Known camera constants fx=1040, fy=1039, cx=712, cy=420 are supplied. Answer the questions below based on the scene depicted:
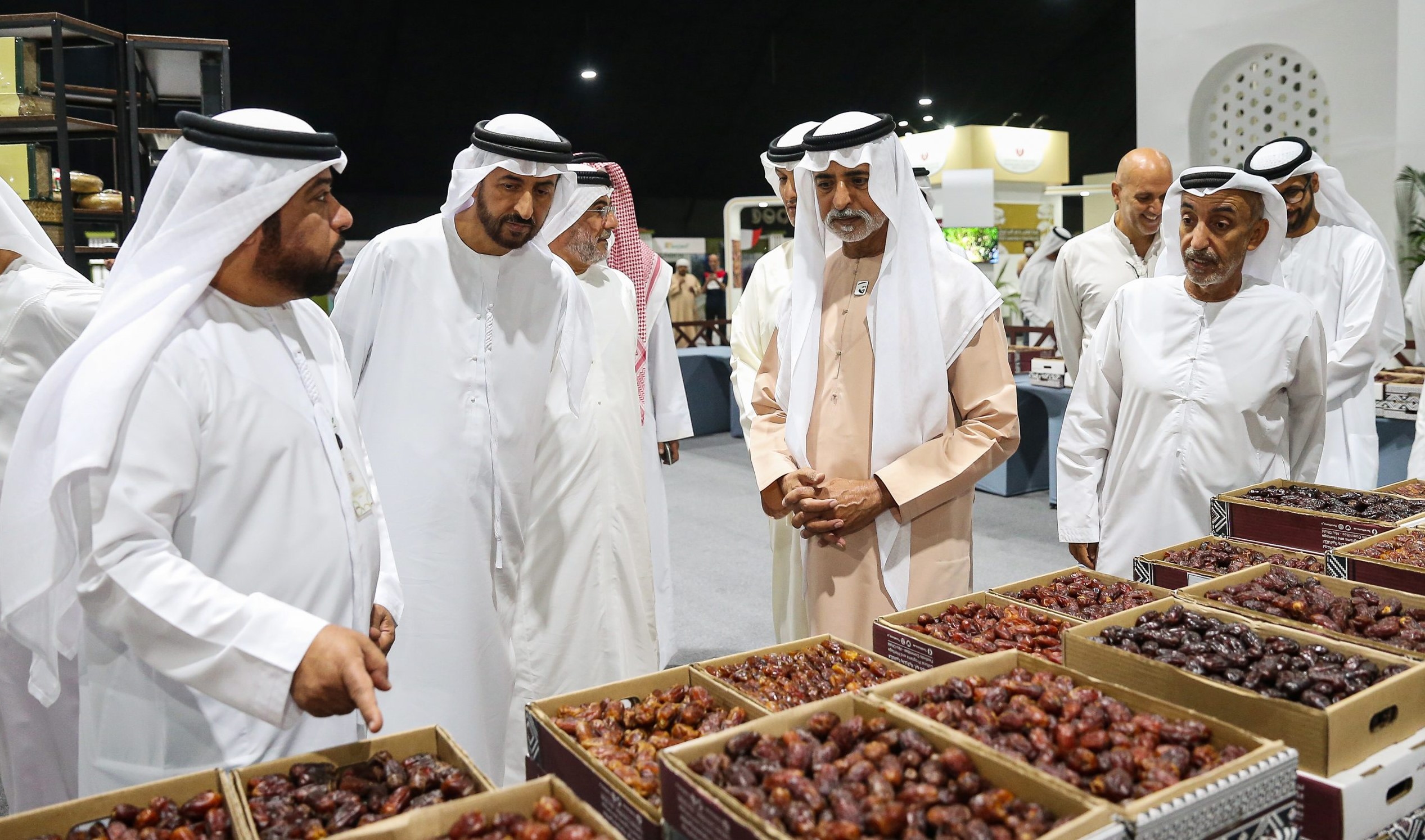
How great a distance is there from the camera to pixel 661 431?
405 centimetres

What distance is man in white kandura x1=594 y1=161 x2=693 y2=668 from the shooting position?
389cm

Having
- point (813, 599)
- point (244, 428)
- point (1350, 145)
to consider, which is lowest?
point (813, 599)

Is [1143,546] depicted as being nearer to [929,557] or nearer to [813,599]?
[929,557]

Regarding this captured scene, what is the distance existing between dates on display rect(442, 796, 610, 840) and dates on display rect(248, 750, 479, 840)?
10cm

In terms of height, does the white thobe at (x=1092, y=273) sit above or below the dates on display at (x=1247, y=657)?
above

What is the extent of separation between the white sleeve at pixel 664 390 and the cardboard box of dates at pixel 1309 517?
2133 mm

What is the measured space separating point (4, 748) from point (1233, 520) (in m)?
2.76

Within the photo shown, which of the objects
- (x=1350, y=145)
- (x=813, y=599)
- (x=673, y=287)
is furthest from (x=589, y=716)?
(x=673, y=287)

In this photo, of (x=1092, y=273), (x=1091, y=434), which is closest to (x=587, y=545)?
(x=1091, y=434)

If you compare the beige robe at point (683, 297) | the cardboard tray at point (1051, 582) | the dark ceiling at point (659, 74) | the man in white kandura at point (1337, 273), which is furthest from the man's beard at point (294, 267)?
the dark ceiling at point (659, 74)

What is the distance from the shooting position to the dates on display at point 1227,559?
6.40 ft

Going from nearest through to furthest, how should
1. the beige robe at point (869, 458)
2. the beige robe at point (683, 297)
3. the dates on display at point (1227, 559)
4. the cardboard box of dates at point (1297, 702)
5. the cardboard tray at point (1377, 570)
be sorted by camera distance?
the cardboard box of dates at point (1297, 702)
the cardboard tray at point (1377, 570)
the dates on display at point (1227, 559)
the beige robe at point (869, 458)
the beige robe at point (683, 297)

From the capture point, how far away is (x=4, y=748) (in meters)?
2.31

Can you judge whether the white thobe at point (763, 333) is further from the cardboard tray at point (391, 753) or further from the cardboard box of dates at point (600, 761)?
the cardboard tray at point (391, 753)
